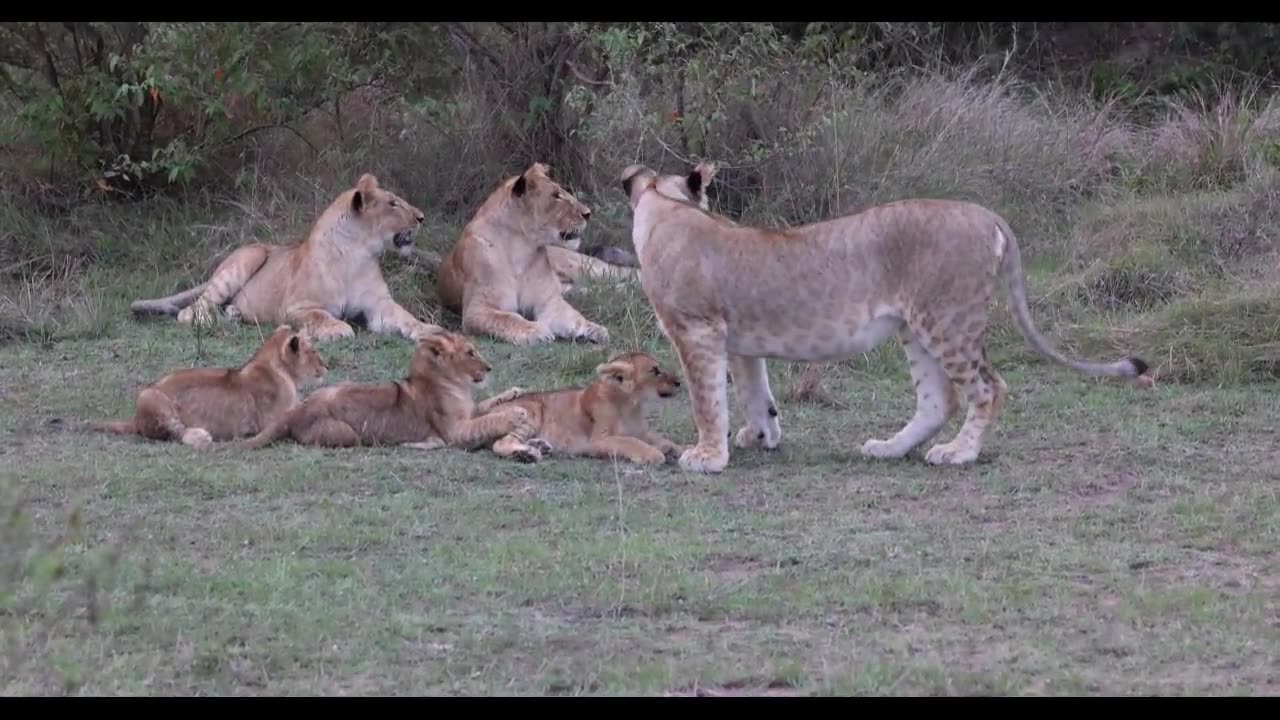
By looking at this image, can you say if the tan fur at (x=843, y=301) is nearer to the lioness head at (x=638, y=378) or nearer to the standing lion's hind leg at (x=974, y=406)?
the standing lion's hind leg at (x=974, y=406)

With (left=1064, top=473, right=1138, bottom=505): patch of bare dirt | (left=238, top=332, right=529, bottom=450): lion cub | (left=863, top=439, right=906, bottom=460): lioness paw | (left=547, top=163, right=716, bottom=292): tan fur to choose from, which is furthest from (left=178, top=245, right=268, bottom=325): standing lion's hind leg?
(left=1064, top=473, right=1138, bottom=505): patch of bare dirt

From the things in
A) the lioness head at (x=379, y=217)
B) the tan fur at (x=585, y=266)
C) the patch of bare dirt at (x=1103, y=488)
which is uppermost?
the patch of bare dirt at (x=1103, y=488)

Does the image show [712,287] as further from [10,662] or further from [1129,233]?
[1129,233]

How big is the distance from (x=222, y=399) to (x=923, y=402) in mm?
2890

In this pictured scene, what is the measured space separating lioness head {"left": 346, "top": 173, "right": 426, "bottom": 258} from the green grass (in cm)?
251

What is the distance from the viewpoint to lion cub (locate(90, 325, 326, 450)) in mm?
8031

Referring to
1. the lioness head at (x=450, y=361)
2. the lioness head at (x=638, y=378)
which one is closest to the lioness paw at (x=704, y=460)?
the lioness head at (x=638, y=378)

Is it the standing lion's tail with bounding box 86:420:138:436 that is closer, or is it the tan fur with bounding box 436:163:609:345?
the standing lion's tail with bounding box 86:420:138:436

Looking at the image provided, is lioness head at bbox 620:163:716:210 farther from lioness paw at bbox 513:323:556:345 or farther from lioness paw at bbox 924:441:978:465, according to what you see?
lioness paw at bbox 513:323:556:345

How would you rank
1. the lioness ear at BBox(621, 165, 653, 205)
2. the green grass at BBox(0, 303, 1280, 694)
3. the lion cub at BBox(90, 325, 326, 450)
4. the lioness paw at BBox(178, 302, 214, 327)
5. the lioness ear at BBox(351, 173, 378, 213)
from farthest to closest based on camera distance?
1. the lioness ear at BBox(351, 173, 378, 213)
2. the lioness paw at BBox(178, 302, 214, 327)
3. the lioness ear at BBox(621, 165, 653, 205)
4. the lion cub at BBox(90, 325, 326, 450)
5. the green grass at BBox(0, 303, 1280, 694)

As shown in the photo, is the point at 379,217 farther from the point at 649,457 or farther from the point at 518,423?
the point at 649,457

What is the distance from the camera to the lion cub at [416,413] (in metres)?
7.94
